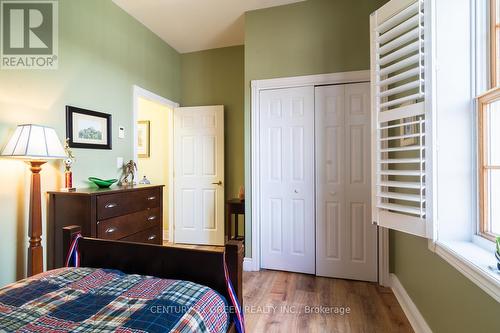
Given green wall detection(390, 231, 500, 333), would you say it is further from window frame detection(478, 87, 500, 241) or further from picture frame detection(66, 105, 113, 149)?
picture frame detection(66, 105, 113, 149)

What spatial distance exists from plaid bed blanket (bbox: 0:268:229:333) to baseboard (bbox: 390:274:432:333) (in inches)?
59.6

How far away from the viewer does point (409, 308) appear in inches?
77.9

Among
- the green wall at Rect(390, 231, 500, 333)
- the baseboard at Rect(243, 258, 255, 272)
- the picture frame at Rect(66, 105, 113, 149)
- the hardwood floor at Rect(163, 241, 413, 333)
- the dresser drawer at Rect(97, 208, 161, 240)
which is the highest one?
the picture frame at Rect(66, 105, 113, 149)

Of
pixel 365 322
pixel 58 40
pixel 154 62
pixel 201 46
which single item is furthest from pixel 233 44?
pixel 365 322

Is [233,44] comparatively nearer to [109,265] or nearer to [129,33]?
[129,33]

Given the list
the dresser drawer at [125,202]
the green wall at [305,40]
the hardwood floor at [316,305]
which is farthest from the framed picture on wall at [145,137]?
the hardwood floor at [316,305]

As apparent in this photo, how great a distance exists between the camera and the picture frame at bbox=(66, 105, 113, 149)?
87.9 inches

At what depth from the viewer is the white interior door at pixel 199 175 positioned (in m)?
3.72

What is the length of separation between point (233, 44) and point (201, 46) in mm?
479

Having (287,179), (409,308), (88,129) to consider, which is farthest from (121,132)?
(409,308)

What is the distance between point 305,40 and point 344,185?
1.62 meters

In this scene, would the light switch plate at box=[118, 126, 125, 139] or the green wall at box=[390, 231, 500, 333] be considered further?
the light switch plate at box=[118, 126, 125, 139]

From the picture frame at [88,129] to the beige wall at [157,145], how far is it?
1.38 metres

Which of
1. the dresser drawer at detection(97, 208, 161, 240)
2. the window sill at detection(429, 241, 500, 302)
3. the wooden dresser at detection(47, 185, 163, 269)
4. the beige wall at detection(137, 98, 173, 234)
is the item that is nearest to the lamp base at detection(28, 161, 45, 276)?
the wooden dresser at detection(47, 185, 163, 269)
